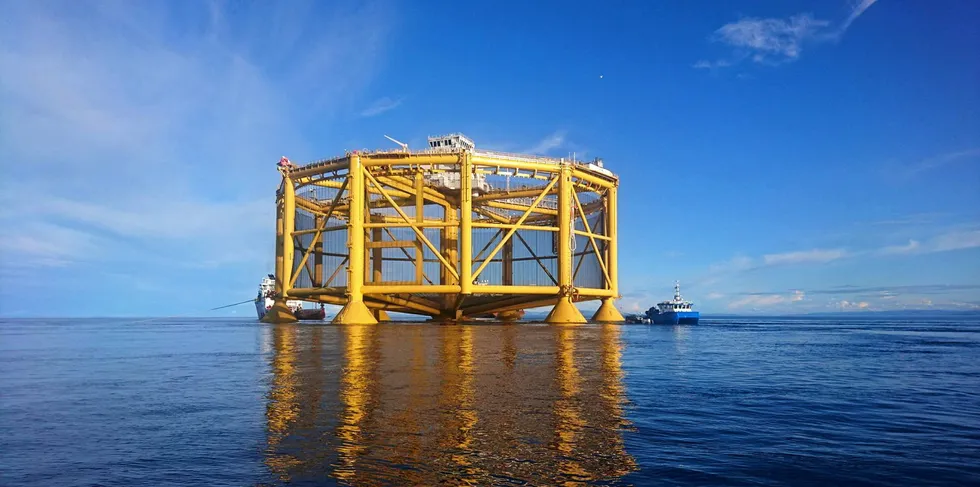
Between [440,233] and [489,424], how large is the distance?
199ft

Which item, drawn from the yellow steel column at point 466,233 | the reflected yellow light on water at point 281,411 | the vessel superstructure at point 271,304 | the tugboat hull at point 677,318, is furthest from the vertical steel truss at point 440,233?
the reflected yellow light on water at point 281,411

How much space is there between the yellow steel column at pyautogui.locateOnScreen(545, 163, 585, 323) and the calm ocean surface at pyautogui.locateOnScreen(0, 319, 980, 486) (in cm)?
4064

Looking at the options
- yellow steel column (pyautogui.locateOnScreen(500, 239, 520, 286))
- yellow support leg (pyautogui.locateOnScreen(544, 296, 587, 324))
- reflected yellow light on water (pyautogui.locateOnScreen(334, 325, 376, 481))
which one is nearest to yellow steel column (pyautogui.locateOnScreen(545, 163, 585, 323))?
yellow support leg (pyautogui.locateOnScreen(544, 296, 587, 324))

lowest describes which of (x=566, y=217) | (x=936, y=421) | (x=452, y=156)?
(x=936, y=421)

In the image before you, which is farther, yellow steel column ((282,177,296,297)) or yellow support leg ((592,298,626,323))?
yellow support leg ((592,298,626,323))

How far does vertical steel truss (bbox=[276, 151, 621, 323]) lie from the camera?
65188 millimetres

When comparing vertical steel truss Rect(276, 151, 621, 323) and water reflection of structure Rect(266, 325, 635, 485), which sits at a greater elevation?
vertical steel truss Rect(276, 151, 621, 323)

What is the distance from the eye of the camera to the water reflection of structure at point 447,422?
32.7 ft

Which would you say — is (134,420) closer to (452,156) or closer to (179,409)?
(179,409)

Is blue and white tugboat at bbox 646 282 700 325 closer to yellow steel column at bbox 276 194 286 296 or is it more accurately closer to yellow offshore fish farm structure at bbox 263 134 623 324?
yellow offshore fish farm structure at bbox 263 134 623 324

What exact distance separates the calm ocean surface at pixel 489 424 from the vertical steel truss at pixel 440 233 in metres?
38.4

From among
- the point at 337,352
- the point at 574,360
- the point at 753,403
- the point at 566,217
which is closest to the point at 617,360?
the point at 574,360

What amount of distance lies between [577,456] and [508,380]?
998cm

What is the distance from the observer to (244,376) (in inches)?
910
